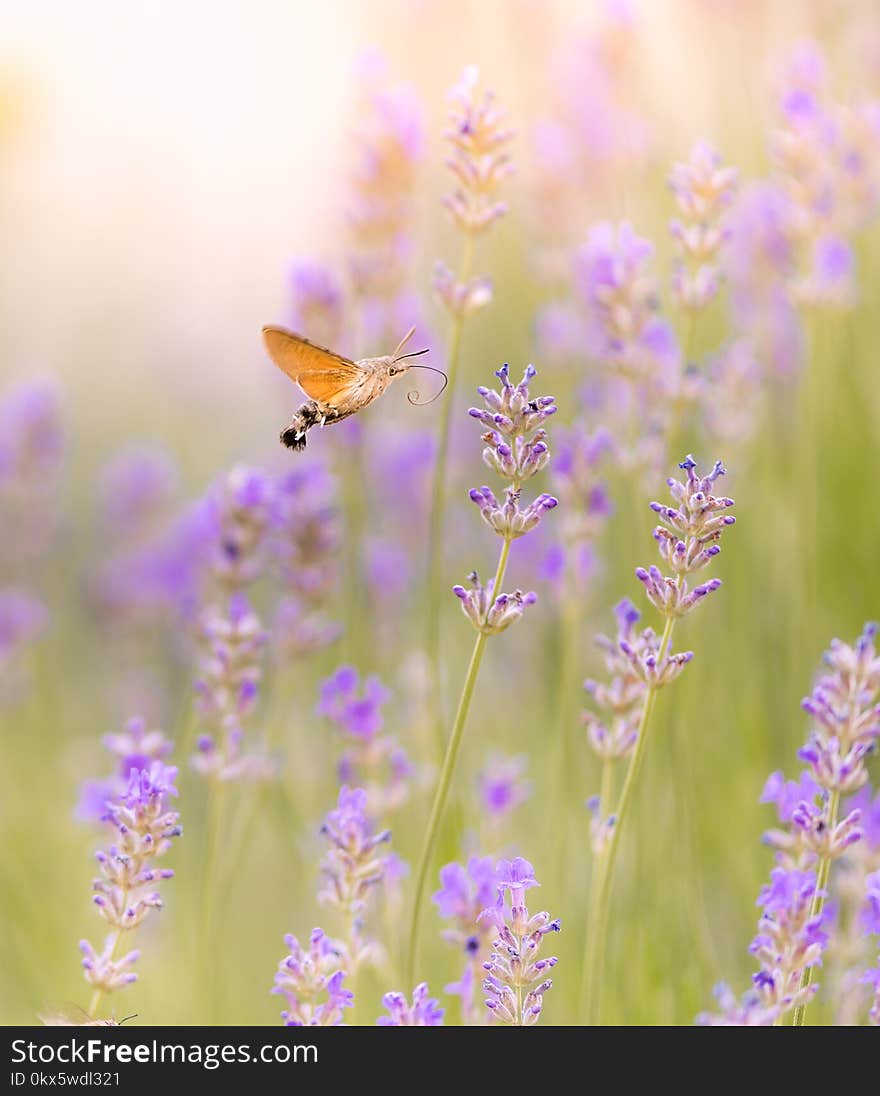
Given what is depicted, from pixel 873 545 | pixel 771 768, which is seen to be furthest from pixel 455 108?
pixel 873 545

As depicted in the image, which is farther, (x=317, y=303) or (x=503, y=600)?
(x=317, y=303)

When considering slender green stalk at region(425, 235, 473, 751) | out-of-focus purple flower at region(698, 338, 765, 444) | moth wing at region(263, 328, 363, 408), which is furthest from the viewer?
out-of-focus purple flower at region(698, 338, 765, 444)

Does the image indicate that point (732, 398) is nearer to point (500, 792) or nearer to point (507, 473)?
point (500, 792)

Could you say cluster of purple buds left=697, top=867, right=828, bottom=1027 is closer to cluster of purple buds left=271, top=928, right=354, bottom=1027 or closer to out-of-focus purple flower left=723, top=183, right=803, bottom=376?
cluster of purple buds left=271, top=928, right=354, bottom=1027

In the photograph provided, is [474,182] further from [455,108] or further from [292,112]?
[292,112]

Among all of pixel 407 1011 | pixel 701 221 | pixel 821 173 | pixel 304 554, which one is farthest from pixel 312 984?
pixel 821 173

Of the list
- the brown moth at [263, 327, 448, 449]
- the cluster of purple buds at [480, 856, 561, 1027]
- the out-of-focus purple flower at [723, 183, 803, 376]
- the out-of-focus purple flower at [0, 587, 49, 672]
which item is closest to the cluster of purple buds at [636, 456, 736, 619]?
the cluster of purple buds at [480, 856, 561, 1027]
